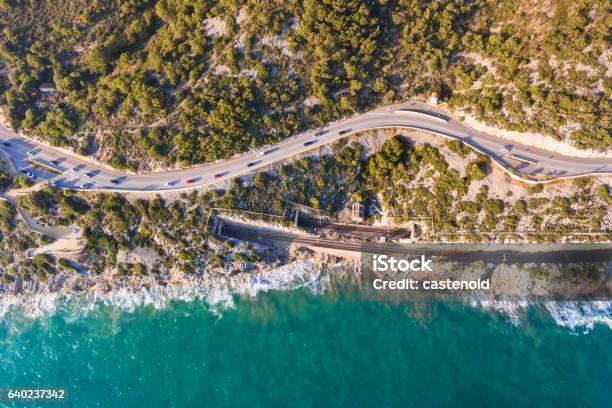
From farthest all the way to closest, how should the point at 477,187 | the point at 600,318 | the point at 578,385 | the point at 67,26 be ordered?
the point at 67,26 → the point at 477,187 → the point at 600,318 → the point at 578,385

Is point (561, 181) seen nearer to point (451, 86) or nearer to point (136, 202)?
point (451, 86)

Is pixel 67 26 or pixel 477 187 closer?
pixel 477 187

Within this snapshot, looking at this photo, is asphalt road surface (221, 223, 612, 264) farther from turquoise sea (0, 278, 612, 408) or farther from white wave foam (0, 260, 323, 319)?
turquoise sea (0, 278, 612, 408)

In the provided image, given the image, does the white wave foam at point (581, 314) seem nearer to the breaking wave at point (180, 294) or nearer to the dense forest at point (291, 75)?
the dense forest at point (291, 75)

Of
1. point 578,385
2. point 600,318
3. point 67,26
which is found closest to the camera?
point 578,385

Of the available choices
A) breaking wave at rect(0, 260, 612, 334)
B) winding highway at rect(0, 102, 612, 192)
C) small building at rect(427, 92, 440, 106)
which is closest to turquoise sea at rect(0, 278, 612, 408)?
breaking wave at rect(0, 260, 612, 334)

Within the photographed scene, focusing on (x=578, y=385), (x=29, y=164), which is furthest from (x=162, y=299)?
(x=578, y=385)

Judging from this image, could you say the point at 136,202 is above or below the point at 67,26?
below
